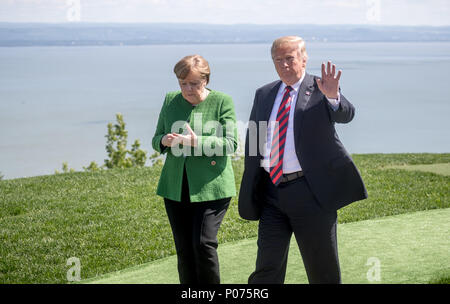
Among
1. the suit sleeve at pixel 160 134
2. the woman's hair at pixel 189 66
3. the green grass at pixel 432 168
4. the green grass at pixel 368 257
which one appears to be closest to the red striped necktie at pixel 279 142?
the woman's hair at pixel 189 66

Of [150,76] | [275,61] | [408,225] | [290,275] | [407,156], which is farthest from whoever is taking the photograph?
[150,76]

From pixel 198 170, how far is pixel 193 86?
0.60 meters

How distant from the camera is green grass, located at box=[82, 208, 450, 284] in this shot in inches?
204

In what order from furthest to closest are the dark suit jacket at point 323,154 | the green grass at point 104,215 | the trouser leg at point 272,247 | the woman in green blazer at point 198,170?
1. the green grass at point 104,215
2. the woman in green blazer at point 198,170
3. the trouser leg at point 272,247
4. the dark suit jacket at point 323,154

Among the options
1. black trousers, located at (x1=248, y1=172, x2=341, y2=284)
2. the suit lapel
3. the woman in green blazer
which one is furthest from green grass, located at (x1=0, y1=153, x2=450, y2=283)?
the suit lapel

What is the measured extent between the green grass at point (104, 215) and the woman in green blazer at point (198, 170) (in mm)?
2346

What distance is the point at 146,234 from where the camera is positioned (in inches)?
307

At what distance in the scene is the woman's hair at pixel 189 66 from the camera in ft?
13.6

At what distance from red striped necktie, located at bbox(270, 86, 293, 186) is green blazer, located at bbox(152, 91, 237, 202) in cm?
52

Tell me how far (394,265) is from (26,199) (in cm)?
660

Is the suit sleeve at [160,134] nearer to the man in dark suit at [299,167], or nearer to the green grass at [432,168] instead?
the man in dark suit at [299,167]

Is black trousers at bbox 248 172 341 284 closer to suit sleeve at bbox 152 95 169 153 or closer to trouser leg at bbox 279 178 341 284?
trouser leg at bbox 279 178 341 284
